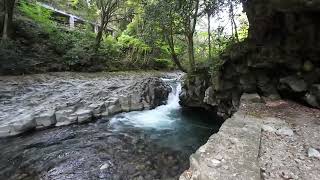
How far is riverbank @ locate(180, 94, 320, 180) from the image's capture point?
A: 4094 mm

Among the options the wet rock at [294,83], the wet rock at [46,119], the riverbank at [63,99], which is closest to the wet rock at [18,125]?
the riverbank at [63,99]

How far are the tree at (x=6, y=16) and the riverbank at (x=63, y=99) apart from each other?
3.08m

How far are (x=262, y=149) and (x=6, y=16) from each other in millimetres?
13876

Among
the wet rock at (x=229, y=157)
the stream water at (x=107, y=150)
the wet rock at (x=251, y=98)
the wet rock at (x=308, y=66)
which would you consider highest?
the wet rock at (x=308, y=66)

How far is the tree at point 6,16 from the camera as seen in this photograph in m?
13.5

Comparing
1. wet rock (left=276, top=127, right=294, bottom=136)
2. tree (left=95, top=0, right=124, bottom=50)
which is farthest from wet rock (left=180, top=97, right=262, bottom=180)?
tree (left=95, top=0, right=124, bottom=50)

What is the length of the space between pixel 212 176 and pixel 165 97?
9682mm

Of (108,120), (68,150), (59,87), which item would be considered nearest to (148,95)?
(108,120)

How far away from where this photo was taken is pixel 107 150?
22.8 ft

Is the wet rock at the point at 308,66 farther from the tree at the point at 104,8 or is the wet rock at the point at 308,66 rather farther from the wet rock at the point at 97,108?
the tree at the point at 104,8

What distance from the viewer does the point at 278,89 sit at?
9023mm

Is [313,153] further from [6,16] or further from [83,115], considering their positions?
[6,16]

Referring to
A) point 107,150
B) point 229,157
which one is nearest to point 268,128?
point 229,157

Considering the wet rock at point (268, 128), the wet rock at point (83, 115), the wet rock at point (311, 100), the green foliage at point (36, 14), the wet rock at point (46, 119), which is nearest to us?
the wet rock at point (268, 128)
